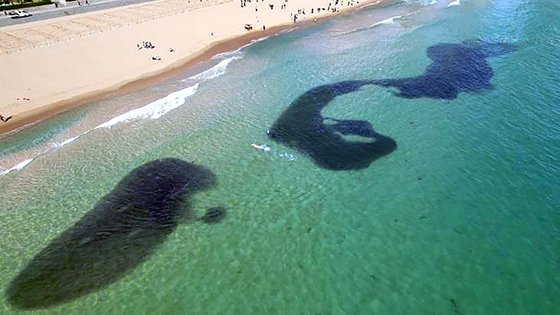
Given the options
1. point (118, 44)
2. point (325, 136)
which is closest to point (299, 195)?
point (325, 136)

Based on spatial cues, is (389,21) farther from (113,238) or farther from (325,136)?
(113,238)

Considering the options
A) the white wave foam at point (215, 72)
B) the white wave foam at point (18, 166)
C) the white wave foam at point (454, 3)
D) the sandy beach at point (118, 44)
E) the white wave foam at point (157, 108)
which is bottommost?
the white wave foam at point (18, 166)

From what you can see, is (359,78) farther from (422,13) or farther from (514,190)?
(422,13)

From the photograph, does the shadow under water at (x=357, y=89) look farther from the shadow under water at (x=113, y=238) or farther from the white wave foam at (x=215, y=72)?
the white wave foam at (x=215, y=72)

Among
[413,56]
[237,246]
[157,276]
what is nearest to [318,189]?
[237,246]

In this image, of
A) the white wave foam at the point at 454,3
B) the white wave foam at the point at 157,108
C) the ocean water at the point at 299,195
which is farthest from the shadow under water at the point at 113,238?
the white wave foam at the point at 454,3
